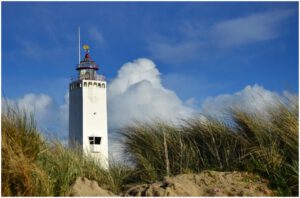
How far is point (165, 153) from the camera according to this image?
22.5ft

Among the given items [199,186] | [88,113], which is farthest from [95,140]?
[199,186]

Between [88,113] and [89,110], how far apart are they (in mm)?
172

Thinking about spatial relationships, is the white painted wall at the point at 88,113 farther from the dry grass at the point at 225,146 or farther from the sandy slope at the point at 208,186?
the sandy slope at the point at 208,186

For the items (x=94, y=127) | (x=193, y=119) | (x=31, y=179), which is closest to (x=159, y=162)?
(x=193, y=119)

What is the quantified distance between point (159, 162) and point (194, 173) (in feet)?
2.24

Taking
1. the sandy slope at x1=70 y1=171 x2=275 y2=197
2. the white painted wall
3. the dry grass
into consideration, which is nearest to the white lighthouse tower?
the white painted wall

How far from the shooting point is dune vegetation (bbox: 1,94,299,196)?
564 centimetres

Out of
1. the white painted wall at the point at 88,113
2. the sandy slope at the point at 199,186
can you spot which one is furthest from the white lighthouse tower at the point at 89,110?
the sandy slope at the point at 199,186

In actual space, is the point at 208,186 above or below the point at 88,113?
below

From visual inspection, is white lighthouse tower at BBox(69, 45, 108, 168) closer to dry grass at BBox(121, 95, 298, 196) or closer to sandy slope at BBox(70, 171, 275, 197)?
dry grass at BBox(121, 95, 298, 196)

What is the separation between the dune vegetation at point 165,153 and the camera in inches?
222

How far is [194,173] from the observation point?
6.63 m

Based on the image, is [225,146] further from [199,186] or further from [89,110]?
[89,110]

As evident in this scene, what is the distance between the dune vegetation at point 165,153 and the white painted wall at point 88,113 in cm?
1964
